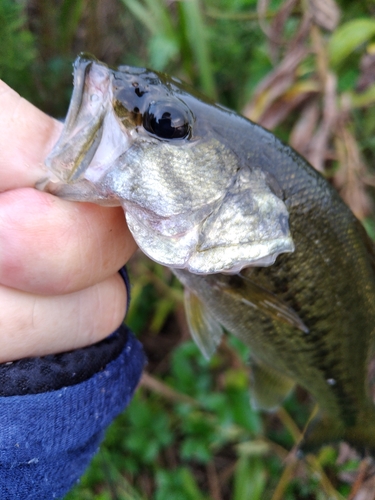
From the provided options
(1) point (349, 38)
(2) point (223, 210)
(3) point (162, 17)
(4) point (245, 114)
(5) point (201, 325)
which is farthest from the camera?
(3) point (162, 17)

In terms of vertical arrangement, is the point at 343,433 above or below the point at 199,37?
below

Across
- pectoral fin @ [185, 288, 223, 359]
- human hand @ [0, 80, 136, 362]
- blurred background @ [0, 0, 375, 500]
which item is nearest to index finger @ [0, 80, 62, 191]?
human hand @ [0, 80, 136, 362]

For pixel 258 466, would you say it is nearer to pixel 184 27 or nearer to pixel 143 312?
pixel 143 312

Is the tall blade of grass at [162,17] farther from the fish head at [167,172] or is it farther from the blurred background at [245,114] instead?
the fish head at [167,172]

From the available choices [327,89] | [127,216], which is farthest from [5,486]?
[327,89]

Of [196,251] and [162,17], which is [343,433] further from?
[162,17]

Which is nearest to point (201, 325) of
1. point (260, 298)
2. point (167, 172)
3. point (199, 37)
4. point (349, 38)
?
point (260, 298)

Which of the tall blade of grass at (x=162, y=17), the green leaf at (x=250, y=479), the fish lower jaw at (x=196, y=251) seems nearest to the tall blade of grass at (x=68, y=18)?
the tall blade of grass at (x=162, y=17)
